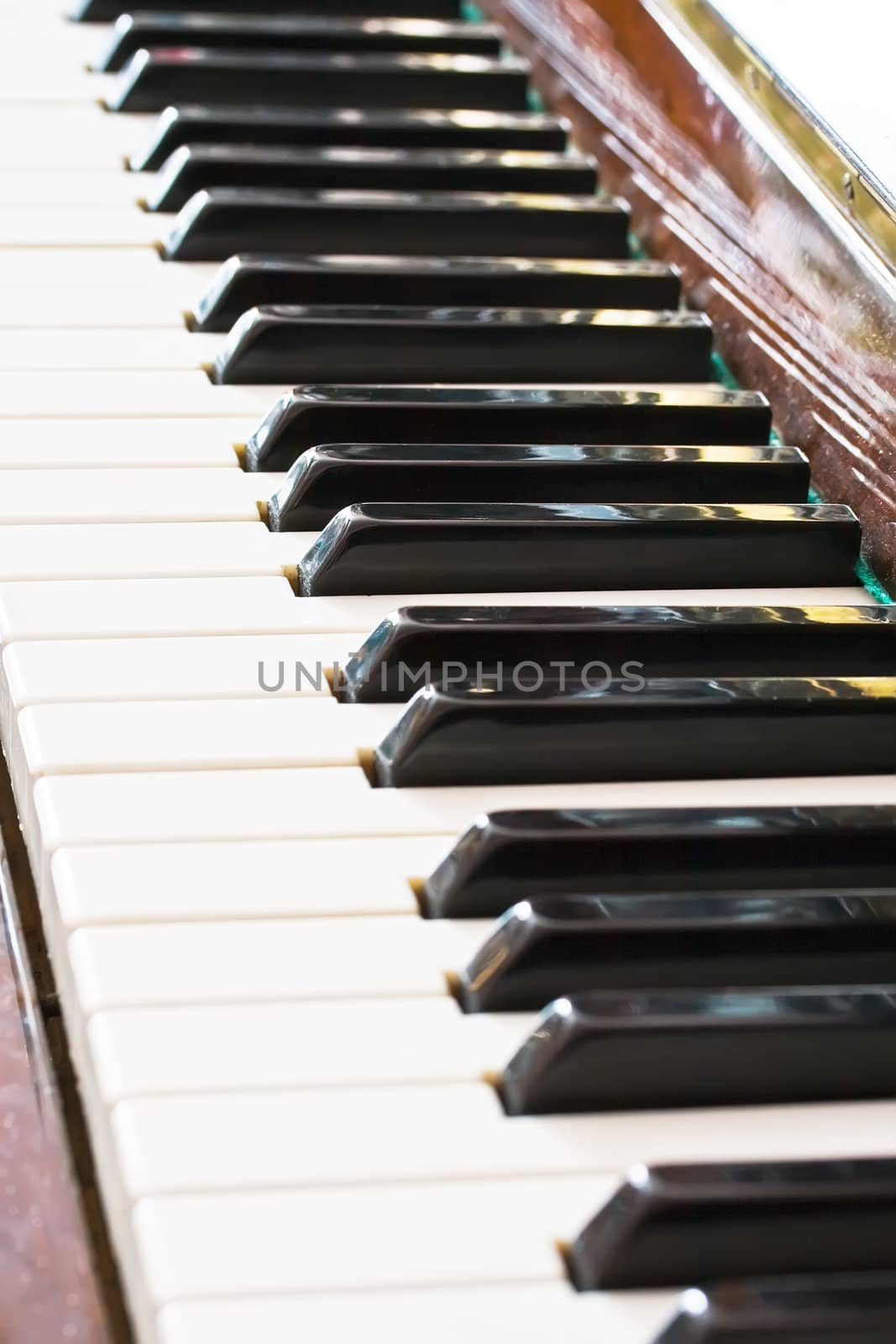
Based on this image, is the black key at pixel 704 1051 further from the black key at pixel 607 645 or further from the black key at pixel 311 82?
the black key at pixel 311 82

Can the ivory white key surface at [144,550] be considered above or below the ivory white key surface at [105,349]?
below

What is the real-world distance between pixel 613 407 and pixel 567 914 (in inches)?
25.0

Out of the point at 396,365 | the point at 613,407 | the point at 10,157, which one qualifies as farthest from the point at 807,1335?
the point at 10,157

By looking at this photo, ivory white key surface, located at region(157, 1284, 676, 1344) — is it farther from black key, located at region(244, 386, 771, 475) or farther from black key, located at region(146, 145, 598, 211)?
black key, located at region(146, 145, 598, 211)

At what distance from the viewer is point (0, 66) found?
2059 mm

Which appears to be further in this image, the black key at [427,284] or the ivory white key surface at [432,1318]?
the black key at [427,284]

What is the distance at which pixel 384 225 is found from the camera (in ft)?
5.88

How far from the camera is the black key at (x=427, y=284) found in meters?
1.67

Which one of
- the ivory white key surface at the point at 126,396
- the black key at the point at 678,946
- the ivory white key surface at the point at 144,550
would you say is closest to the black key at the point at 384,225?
the ivory white key surface at the point at 126,396

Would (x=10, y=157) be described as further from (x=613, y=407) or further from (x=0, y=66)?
(x=613, y=407)

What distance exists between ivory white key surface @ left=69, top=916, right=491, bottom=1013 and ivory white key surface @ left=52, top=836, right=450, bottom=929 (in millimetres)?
12

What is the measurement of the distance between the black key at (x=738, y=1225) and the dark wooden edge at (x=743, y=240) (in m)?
0.61

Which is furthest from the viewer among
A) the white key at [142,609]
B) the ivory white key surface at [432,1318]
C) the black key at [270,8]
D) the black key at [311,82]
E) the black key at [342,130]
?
the black key at [270,8]

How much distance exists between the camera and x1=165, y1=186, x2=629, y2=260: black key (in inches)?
70.1
